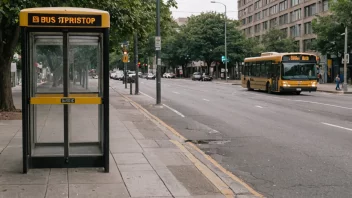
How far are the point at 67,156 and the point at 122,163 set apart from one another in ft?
3.69

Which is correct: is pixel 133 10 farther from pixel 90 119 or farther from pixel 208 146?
pixel 90 119

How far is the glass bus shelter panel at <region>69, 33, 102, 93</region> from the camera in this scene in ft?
23.8

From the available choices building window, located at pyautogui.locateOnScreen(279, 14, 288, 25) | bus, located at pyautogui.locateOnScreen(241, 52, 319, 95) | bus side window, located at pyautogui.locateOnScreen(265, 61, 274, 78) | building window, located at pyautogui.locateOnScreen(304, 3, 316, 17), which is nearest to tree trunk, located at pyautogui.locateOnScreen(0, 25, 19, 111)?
bus, located at pyautogui.locateOnScreen(241, 52, 319, 95)

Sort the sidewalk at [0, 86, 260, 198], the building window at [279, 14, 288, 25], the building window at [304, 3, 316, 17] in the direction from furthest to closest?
the building window at [279, 14, 288, 25] < the building window at [304, 3, 316, 17] < the sidewalk at [0, 86, 260, 198]

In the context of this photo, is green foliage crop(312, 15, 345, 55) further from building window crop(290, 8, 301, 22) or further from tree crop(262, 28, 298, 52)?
building window crop(290, 8, 301, 22)

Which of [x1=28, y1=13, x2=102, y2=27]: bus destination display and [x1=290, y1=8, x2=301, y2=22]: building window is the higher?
[x1=290, y1=8, x2=301, y2=22]: building window

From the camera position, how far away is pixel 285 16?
7869 cm

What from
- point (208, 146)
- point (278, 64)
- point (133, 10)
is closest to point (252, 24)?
point (278, 64)

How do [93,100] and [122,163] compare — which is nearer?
[93,100]

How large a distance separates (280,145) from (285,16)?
72175 mm

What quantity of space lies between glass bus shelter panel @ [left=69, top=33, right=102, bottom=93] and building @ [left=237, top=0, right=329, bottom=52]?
59.5m

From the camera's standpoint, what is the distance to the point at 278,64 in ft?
95.9

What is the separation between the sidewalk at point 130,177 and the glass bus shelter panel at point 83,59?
872mm

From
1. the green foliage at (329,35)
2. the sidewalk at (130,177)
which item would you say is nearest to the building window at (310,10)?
the green foliage at (329,35)
